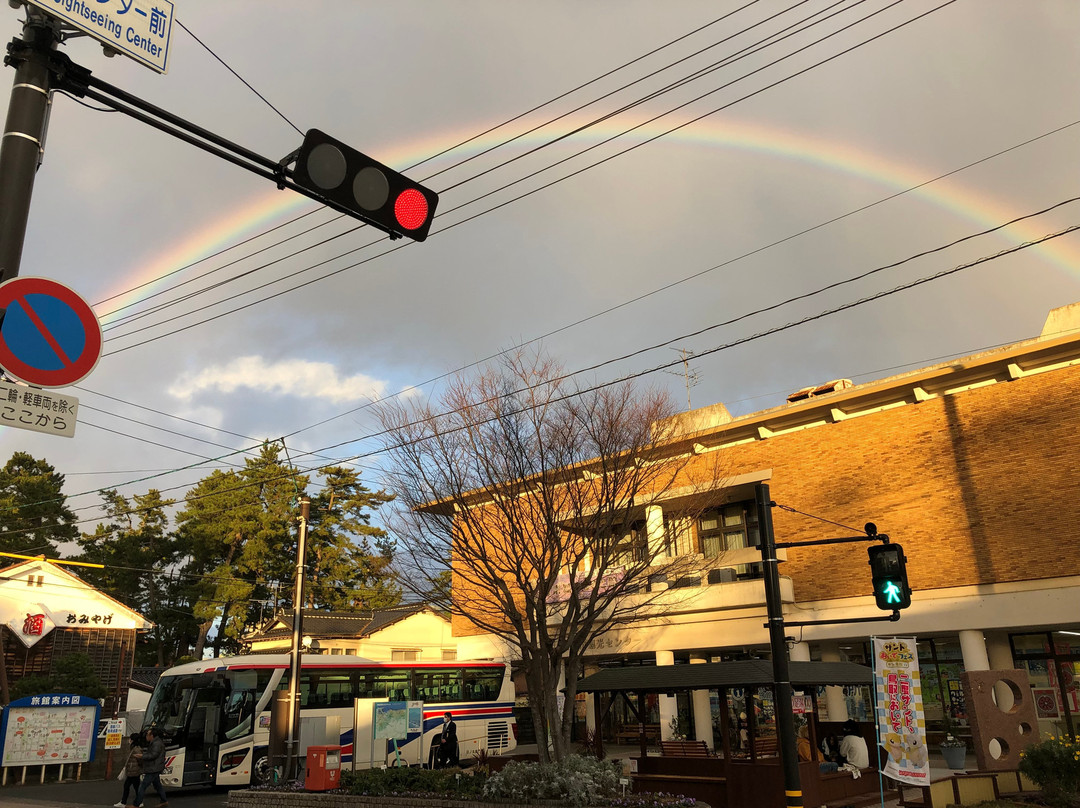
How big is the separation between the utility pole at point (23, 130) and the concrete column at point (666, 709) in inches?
1060

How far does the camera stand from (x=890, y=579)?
1081 cm

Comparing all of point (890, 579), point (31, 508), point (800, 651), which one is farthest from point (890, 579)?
point (31, 508)

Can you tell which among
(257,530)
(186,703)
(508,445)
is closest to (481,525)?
(508,445)

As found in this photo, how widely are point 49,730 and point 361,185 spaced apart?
26314 mm

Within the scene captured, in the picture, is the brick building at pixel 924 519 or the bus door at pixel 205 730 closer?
the bus door at pixel 205 730

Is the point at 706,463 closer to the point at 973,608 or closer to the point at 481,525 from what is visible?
the point at 973,608

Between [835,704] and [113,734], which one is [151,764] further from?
[835,704]

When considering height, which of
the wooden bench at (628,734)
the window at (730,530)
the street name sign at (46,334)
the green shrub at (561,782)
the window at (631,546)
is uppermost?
the window at (730,530)

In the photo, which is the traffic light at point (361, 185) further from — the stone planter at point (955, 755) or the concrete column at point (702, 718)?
the concrete column at point (702, 718)

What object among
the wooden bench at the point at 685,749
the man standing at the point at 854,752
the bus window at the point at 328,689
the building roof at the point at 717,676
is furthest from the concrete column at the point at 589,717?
the man standing at the point at 854,752

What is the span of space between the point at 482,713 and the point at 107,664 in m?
18.8

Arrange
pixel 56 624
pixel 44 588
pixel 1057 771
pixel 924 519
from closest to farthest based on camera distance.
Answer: pixel 1057 771
pixel 924 519
pixel 44 588
pixel 56 624

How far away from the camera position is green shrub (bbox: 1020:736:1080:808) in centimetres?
1438

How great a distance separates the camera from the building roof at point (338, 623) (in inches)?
1881
